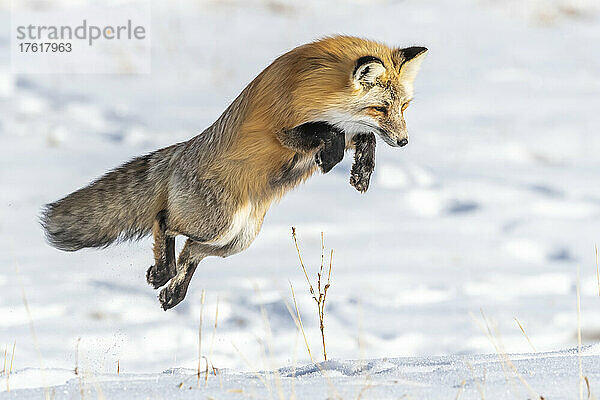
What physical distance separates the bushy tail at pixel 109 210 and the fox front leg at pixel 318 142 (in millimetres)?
1178

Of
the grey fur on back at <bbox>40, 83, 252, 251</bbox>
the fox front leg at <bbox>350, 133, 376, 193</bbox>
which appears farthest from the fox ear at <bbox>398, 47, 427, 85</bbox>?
the grey fur on back at <bbox>40, 83, 252, 251</bbox>

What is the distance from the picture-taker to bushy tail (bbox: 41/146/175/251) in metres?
5.88

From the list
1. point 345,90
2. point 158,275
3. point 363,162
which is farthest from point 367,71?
point 158,275

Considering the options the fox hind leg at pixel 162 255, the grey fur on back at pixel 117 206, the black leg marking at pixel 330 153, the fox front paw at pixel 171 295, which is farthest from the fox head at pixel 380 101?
the fox front paw at pixel 171 295

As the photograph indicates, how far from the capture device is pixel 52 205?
5.96 meters

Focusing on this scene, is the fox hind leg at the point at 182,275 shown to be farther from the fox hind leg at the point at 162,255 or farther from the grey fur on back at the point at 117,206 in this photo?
the grey fur on back at the point at 117,206

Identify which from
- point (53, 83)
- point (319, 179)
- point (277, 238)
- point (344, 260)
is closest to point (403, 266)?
point (344, 260)

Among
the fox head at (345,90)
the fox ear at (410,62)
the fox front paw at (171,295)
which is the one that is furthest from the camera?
the fox front paw at (171,295)

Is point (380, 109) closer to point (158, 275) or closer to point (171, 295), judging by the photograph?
point (158, 275)

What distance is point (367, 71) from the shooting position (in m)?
4.99

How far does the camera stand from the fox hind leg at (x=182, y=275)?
6051 mm

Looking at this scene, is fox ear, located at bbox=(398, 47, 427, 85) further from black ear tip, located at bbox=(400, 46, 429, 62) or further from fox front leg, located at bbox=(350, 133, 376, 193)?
A: fox front leg, located at bbox=(350, 133, 376, 193)

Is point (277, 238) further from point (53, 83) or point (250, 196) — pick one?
point (53, 83)

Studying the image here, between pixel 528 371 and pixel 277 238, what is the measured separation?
18.0ft
